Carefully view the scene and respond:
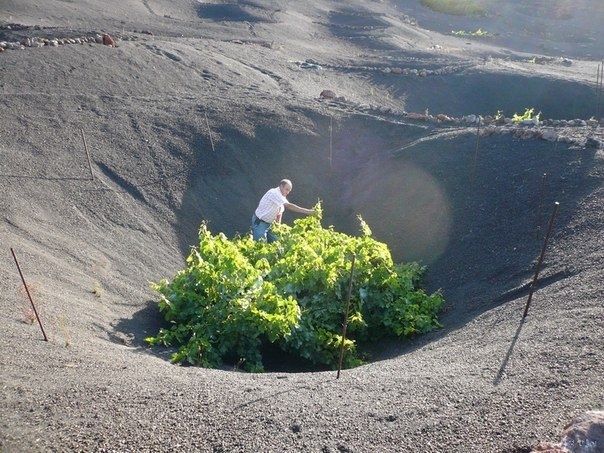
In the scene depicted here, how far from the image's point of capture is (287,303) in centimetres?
852

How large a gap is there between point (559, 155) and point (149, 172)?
315 inches

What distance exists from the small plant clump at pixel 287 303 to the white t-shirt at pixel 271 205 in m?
0.97

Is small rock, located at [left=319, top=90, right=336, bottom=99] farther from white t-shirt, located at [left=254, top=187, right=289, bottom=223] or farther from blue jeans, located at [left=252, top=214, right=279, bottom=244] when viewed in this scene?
blue jeans, located at [left=252, top=214, right=279, bottom=244]

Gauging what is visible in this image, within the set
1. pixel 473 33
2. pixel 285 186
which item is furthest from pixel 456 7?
pixel 285 186

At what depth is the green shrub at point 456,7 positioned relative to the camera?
1722 inches

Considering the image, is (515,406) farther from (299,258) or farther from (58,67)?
(58,67)

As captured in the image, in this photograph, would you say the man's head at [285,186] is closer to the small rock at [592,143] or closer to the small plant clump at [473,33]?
the small rock at [592,143]

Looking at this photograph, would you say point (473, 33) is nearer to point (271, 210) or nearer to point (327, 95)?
point (327, 95)

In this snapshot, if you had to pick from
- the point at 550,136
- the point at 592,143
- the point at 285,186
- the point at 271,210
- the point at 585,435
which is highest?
the point at 592,143

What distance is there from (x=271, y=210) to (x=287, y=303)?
3096mm

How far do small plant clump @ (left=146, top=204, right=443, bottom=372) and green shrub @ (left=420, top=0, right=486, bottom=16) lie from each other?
37519 mm

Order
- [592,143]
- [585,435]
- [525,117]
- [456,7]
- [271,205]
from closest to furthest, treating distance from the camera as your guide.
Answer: [585,435], [271,205], [592,143], [525,117], [456,7]

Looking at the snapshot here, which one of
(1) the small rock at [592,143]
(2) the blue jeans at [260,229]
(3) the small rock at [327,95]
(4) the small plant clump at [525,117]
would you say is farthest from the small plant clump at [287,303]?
(3) the small rock at [327,95]

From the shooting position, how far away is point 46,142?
1311 centimetres
